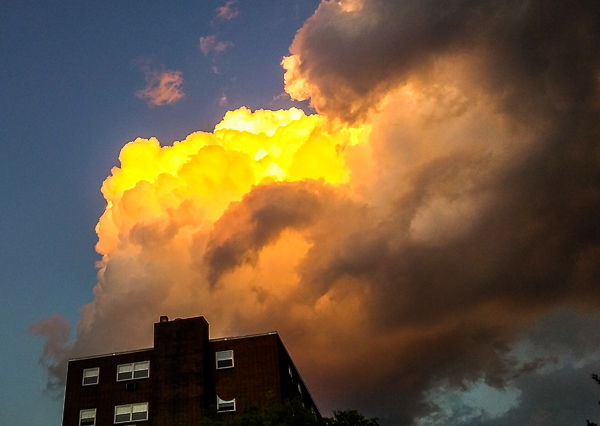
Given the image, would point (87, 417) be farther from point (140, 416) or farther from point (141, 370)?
point (141, 370)

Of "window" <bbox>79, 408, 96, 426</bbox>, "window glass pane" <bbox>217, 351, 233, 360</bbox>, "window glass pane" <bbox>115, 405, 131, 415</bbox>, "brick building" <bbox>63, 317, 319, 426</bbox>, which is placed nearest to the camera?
"brick building" <bbox>63, 317, 319, 426</bbox>

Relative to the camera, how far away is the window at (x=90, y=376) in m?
62.8

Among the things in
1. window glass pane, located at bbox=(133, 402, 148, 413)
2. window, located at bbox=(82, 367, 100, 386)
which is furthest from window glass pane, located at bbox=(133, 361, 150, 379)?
window, located at bbox=(82, 367, 100, 386)

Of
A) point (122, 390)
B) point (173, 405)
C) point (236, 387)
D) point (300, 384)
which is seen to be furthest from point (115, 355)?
point (300, 384)

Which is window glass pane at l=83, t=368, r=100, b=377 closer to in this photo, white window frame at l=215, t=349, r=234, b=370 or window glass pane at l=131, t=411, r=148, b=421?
window glass pane at l=131, t=411, r=148, b=421

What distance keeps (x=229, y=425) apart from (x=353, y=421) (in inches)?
363

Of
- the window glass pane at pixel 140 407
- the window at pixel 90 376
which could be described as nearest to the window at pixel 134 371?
the window at pixel 90 376

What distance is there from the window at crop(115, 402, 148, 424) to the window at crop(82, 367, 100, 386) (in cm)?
422

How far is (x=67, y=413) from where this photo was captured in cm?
6219

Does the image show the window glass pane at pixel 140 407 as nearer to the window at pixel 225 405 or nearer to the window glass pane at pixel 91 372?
A: the window glass pane at pixel 91 372

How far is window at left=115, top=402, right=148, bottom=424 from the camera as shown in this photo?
59906 millimetres

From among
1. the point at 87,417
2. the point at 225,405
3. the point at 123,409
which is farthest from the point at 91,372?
the point at 225,405

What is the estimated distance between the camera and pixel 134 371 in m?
62.2

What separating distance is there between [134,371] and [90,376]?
186 inches
